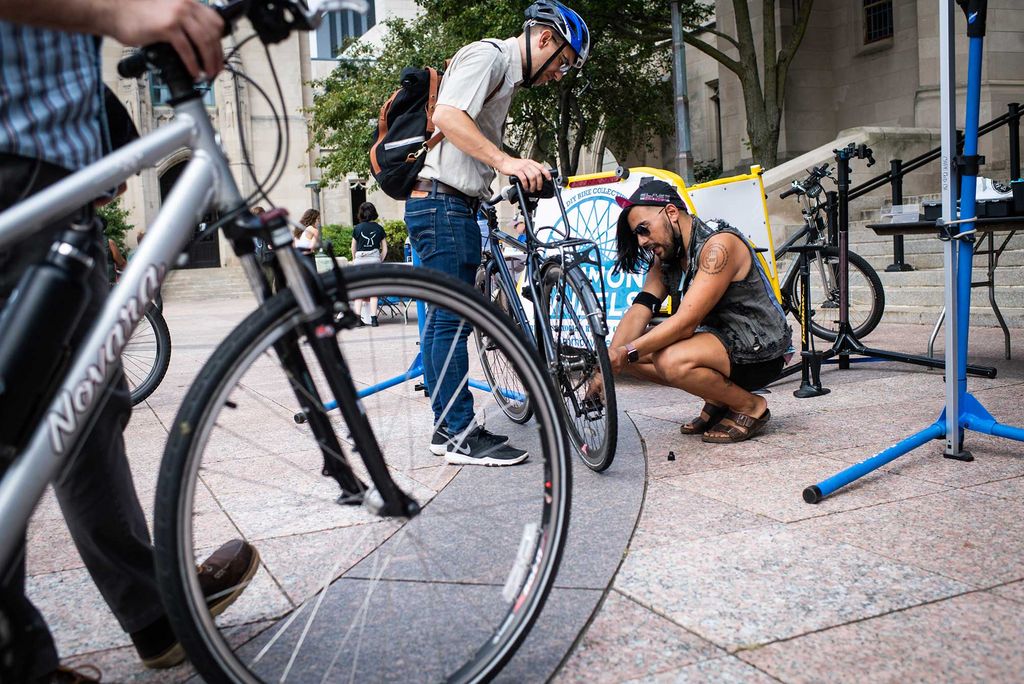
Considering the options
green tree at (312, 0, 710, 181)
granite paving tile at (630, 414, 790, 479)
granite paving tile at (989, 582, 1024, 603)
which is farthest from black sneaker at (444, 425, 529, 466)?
green tree at (312, 0, 710, 181)

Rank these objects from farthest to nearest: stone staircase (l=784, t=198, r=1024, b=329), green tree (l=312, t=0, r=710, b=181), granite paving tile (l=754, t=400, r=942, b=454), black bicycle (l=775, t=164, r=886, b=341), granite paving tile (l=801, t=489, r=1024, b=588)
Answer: green tree (l=312, t=0, r=710, b=181) → stone staircase (l=784, t=198, r=1024, b=329) → black bicycle (l=775, t=164, r=886, b=341) → granite paving tile (l=754, t=400, r=942, b=454) → granite paving tile (l=801, t=489, r=1024, b=588)

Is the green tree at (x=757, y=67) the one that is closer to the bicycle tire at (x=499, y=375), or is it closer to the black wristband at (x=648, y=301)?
the black wristband at (x=648, y=301)

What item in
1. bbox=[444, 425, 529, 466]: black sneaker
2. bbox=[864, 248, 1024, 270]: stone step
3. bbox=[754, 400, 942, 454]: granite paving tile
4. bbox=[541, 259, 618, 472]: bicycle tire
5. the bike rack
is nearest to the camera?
bbox=[541, 259, 618, 472]: bicycle tire

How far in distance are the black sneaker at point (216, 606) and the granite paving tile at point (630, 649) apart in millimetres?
786

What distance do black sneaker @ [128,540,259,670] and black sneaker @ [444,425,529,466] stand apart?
5.24ft

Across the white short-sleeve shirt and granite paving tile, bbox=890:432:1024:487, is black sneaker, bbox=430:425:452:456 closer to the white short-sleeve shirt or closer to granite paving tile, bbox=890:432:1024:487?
the white short-sleeve shirt

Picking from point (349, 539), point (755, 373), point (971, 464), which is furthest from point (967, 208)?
point (349, 539)

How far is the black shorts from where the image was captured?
4.55m

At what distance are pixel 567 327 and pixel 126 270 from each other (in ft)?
8.55

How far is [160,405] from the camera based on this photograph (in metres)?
6.59

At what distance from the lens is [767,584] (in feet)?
8.63

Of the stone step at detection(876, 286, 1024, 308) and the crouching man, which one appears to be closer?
the crouching man

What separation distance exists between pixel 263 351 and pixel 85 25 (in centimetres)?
68

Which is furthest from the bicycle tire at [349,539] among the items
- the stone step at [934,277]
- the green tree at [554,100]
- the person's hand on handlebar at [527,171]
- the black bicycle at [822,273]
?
the green tree at [554,100]
